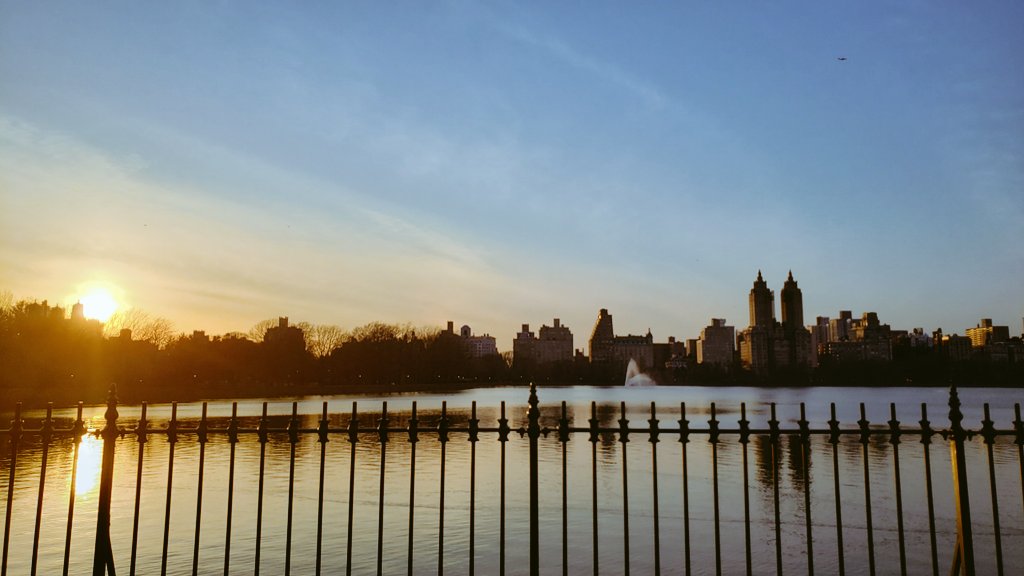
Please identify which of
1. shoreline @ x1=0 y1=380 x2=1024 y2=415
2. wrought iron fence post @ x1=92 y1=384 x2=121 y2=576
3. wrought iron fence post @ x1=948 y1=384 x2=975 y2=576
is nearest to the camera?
wrought iron fence post @ x1=948 y1=384 x2=975 y2=576

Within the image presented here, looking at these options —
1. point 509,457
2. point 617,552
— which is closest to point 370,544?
point 617,552

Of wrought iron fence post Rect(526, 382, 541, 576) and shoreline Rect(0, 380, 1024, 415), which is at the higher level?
wrought iron fence post Rect(526, 382, 541, 576)

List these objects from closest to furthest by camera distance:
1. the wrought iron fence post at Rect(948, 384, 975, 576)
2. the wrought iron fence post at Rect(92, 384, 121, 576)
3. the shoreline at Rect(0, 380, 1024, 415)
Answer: the wrought iron fence post at Rect(948, 384, 975, 576) < the wrought iron fence post at Rect(92, 384, 121, 576) < the shoreline at Rect(0, 380, 1024, 415)

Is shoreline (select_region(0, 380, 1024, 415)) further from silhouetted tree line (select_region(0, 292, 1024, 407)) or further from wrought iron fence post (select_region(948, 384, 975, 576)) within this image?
wrought iron fence post (select_region(948, 384, 975, 576))

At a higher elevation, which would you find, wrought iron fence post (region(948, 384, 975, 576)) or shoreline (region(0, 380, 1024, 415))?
wrought iron fence post (region(948, 384, 975, 576))

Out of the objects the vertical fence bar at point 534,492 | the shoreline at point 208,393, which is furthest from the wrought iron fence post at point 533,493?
the shoreline at point 208,393

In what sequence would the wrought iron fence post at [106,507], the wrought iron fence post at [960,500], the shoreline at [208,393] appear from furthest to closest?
the shoreline at [208,393] < the wrought iron fence post at [106,507] < the wrought iron fence post at [960,500]

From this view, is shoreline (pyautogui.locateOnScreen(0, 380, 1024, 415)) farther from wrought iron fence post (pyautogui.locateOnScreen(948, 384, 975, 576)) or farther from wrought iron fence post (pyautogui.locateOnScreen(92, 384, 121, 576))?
wrought iron fence post (pyautogui.locateOnScreen(948, 384, 975, 576))

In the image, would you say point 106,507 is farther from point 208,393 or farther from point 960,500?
point 208,393

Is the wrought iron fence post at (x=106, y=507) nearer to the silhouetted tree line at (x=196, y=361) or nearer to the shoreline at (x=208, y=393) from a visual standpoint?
the shoreline at (x=208, y=393)

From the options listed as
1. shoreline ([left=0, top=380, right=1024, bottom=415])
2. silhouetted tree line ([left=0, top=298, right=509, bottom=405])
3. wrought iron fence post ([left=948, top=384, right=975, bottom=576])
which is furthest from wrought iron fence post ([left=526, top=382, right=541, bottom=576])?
silhouetted tree line ([left=0, top=298, right=509, bottom=405])

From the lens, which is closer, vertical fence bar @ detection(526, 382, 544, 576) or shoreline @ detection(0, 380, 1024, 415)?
vertical fence bar @ detection(526, 382, 544, 576)

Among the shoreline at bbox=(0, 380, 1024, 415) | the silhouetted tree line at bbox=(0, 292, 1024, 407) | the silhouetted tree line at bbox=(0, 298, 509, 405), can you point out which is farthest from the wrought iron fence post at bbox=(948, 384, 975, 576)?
the silhouetted tree line at bbox=(0, 298, 509, 405)

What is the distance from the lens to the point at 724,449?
117 feet
